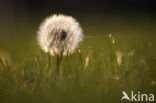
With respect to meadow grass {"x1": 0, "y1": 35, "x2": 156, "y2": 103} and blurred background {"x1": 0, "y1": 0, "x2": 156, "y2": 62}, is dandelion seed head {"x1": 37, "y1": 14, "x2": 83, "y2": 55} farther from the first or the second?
blurred background {"x1": 0, "y1": 0, "x2": 156, "y2": 62}

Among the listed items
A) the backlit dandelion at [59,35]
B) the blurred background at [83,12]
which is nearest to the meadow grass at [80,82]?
the backlit dandelion at [59,35]

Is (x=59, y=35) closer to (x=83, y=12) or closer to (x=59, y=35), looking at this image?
(x=59, y=35)

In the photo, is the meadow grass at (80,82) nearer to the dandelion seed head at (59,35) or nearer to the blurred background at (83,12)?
the dandelion seed head at (59,35)

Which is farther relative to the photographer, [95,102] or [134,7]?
[134,7]

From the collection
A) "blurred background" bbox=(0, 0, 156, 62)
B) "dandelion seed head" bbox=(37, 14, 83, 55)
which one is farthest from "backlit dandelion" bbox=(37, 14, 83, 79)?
"blurred background" bbox=(0, 0, 156, 62)

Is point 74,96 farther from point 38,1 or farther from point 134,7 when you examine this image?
point 38,1

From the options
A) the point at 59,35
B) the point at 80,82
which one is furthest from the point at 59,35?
the point at 80,82

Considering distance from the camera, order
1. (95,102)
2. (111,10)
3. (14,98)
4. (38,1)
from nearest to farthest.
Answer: (95,102) < (14,98) < (111,10) < (38,1)

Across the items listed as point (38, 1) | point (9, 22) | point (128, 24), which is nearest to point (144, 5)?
point (128, 24)
